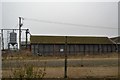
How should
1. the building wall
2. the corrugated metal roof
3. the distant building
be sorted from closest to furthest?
the building wall → the distant building → the corrugated metal roof

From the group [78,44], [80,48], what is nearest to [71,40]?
[78,44]

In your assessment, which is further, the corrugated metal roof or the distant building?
the corrugated metal roof

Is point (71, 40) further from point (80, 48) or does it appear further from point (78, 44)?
point (80, 48)

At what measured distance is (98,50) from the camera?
57.4 m

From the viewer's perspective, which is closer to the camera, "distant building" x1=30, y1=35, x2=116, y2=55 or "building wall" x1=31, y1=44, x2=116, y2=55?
"building wall" x1=31, y1=44, x2=116, y2=55

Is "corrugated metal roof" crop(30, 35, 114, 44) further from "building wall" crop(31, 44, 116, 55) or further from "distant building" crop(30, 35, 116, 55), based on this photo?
"building wall" crop(31, 44, 116, 55)

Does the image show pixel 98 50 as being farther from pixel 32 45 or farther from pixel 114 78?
pixel 114 78

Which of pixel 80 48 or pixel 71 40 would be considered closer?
pixel 80 48

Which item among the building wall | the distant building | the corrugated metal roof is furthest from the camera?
the corrugated metal roof

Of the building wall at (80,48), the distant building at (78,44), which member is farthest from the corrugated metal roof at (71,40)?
the building wall at (80,48)

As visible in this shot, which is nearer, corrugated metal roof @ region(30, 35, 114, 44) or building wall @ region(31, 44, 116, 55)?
building wall @ region(31, 44, 116, 55)

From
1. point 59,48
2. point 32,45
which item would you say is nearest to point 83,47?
point 59,48

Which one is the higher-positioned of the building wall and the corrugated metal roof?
the corrugated metal roof

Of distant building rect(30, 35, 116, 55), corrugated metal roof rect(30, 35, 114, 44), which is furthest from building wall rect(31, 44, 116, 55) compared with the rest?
corrugated metal roof rect(30, 35, 114, 44)
